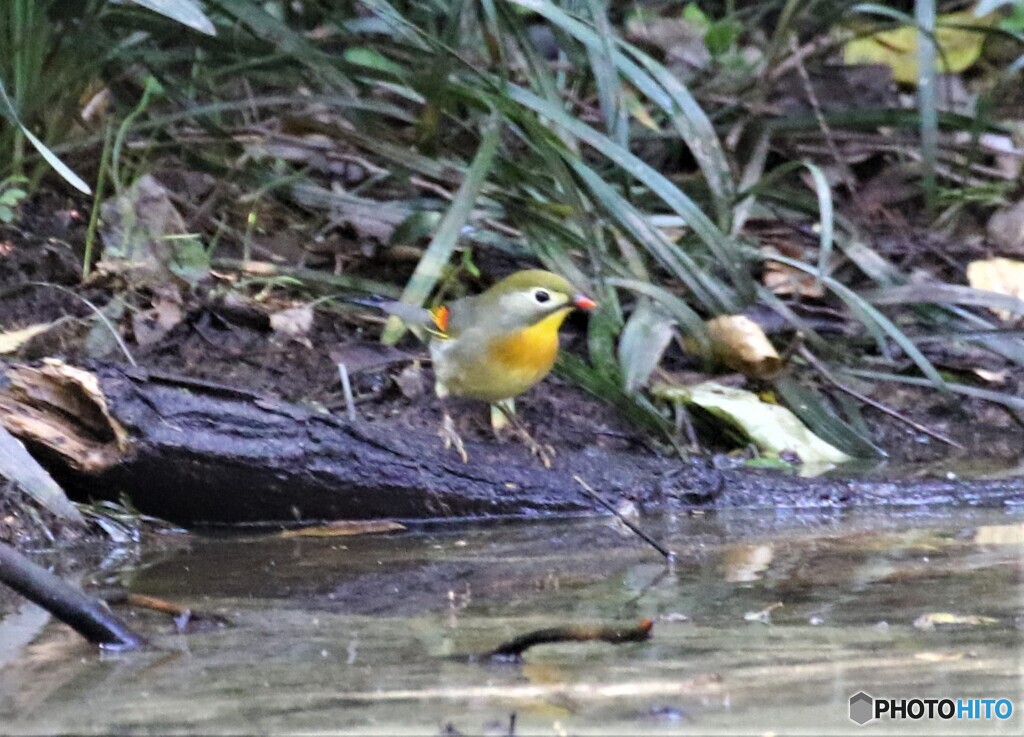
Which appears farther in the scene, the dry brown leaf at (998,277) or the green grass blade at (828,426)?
the dry brown leaf at (998,277)

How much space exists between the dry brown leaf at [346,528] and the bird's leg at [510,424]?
0.51 meters

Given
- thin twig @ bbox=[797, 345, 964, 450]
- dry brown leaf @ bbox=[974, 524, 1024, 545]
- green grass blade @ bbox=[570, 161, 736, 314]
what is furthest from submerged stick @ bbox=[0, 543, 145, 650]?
thin twig @ bbox=[797, 345, 964, 450]

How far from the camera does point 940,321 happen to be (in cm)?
512

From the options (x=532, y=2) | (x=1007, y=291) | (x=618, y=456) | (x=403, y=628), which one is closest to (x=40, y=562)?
(x=403, y=628)

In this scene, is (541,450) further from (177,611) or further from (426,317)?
(177,611)

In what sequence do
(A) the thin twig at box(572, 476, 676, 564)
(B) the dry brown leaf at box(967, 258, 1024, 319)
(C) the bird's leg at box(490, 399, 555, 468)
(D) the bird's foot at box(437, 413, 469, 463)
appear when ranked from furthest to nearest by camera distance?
1. (B) the dry brown leaf at box(967, 258, 1024, 319)
2. (C) the bird's leg at box(490, 399, 555, 468)
3. (D) the bird's foot at box(437, 413, 469, 463)
4. (A) the thin twig at box(572, 476, 676, 564)

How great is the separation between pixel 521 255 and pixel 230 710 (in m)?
3.40

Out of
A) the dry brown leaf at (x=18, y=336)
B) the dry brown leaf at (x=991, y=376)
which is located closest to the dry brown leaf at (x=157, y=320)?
the dry brown leaf at (x=18, y=336)

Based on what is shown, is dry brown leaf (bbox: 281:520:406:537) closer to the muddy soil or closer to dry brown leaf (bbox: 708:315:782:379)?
the muddy soil

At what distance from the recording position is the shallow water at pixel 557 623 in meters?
1.94

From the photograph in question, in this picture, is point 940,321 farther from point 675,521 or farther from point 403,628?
point 403,628

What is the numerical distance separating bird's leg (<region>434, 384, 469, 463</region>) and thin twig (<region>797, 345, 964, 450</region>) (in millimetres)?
1277

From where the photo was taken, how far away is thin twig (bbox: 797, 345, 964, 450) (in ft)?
14.7

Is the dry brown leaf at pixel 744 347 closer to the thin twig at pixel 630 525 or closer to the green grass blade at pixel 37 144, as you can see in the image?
the thin twig at pixel 630 525
